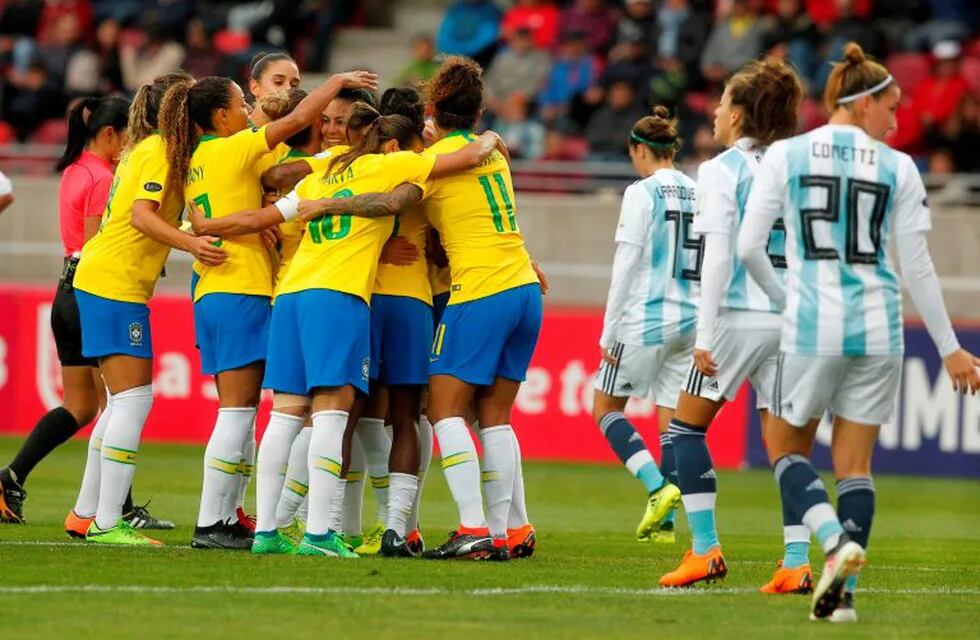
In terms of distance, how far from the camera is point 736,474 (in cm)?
1664

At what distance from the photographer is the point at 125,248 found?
9.56m

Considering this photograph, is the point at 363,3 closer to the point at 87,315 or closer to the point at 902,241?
the point at 87,315

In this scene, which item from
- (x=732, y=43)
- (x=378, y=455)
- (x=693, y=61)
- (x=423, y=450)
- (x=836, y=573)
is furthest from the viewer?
(x=693, y=61)

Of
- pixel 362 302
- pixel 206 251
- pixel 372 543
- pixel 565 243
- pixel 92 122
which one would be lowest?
pixel 372 543

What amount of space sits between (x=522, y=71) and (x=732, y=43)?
2.68 m

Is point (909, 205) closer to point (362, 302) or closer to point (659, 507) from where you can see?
point (362, 302)

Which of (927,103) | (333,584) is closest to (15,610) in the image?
(333,584)

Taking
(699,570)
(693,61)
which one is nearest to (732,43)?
(693,61)

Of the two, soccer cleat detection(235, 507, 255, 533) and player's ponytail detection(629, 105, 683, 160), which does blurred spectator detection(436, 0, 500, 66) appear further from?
soccer cleat detection(235, 507, 255, 533)

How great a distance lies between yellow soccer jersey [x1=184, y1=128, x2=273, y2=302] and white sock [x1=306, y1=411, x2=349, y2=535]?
88cm

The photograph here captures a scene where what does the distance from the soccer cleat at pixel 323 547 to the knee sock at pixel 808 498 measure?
234 centimetres

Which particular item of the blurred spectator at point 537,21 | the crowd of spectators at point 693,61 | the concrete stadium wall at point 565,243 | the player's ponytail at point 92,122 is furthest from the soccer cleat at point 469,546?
the blurred spectator at point 537,21

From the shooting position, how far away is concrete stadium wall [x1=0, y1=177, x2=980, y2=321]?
18781mm

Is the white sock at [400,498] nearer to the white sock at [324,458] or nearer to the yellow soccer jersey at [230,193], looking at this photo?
the white sock at [324,458]
